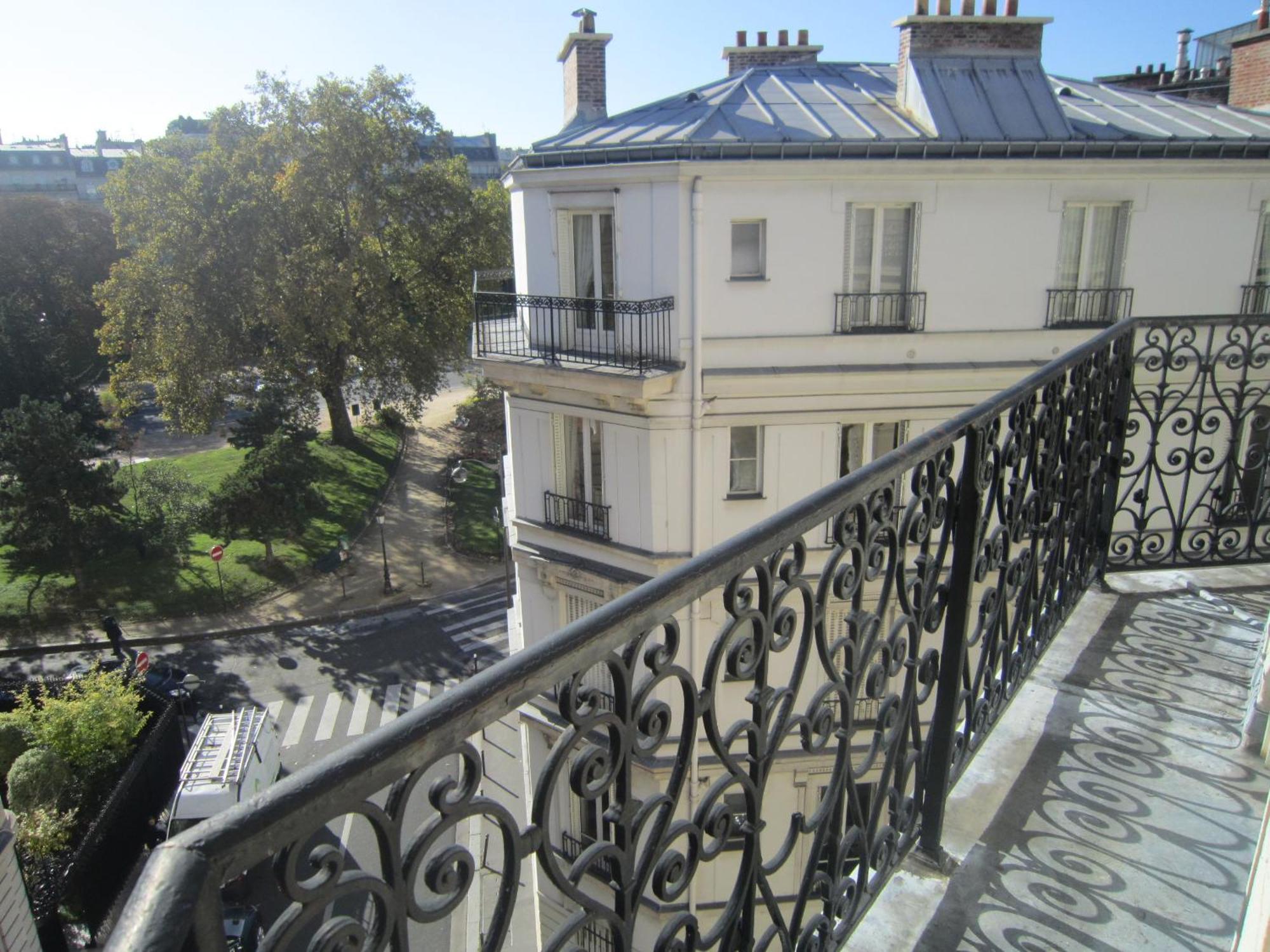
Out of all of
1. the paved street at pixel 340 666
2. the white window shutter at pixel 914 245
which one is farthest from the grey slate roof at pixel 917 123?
the paved street at pixel 340 666

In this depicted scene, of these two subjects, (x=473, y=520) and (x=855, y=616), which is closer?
(x=855, y=616)

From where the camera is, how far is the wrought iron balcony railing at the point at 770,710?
1232 mm

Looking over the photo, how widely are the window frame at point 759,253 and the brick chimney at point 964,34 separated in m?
3.20

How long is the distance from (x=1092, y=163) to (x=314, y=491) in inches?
839

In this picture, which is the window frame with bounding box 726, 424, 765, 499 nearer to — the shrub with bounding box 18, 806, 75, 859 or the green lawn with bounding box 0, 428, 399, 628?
the shrub with bounding box 18, 806, 75, 859

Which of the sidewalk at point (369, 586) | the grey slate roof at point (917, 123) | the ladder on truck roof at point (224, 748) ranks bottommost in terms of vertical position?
the sidewalk at point (369, 586)

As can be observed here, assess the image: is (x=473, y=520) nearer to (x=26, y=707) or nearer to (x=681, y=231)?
(x=26, y=707)

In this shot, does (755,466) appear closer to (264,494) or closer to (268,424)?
(264,494)

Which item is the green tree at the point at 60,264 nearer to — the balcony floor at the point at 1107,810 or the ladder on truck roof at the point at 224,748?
the ladder on truck roof at the point at 224,748

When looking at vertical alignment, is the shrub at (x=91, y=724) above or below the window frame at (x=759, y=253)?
below

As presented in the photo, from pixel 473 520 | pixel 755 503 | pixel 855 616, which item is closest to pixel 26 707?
pixel 755 503

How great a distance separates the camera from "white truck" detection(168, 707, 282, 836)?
49.8ft

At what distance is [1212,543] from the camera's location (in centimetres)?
520

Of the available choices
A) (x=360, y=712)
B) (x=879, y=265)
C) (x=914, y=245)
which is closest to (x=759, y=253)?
(x=879, y=265)
